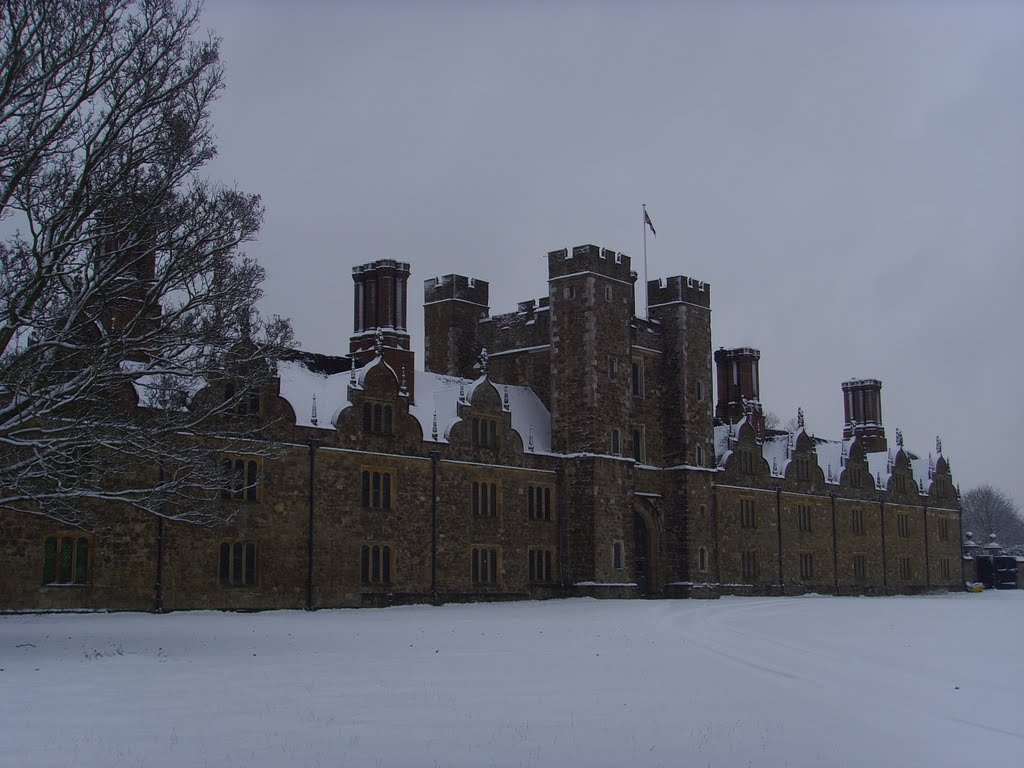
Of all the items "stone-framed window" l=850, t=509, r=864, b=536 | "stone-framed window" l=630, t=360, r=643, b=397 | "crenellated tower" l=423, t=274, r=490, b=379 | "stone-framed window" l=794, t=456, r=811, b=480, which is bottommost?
"stone-framed window" l=850, t=509, r=864, b=536

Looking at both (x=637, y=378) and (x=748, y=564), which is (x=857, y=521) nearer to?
(x=748, y=564)

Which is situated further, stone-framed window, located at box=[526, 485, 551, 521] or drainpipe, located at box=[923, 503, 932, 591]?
drainpipe, located at box=[923, 503, 932, 591]

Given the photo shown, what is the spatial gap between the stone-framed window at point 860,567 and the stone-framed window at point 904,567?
4570 mm

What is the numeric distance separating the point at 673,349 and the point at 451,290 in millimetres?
10403

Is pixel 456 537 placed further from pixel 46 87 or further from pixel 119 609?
pixel 46 87

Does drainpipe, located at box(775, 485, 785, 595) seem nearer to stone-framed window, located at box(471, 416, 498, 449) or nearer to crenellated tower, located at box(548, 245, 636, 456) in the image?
crenellated tower, located at box(548, 245, 636, 456)

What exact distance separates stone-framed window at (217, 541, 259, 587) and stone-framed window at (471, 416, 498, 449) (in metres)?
10.5

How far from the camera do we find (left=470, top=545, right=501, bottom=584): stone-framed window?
145 feet

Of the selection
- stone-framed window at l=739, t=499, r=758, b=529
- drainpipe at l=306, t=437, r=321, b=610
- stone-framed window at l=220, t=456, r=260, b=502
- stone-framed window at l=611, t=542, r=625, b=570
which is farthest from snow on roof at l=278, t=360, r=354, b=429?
stone-framed window at l=739, t=499, r=758, b=529

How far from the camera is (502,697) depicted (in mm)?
15445

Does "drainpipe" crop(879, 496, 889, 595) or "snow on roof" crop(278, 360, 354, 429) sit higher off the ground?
"snow on roof" crop(278, 360, 354, 429)

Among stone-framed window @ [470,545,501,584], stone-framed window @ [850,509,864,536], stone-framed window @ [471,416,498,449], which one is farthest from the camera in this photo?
stone-framed window @ [850,509,864,536]

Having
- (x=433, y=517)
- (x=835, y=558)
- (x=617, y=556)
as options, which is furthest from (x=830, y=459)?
(x=433, y=517)

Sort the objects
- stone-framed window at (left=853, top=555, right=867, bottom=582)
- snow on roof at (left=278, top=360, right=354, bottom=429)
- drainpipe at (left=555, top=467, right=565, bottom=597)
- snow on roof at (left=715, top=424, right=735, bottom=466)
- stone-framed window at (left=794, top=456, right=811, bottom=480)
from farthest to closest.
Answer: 1. stone-framed window at (left=853, top=555, right=867, bottom=582)
2. stone-framed window at (left=794, top=456, right=811, bottom=480)
3. snow on roof at (left=715, top=424, right=735, bottom=466)
4. drainpipe at (left=555, top=467, right=565, bottom=597)
5. snow on roof at (left=278, top=360, right=354, bottom=429)
